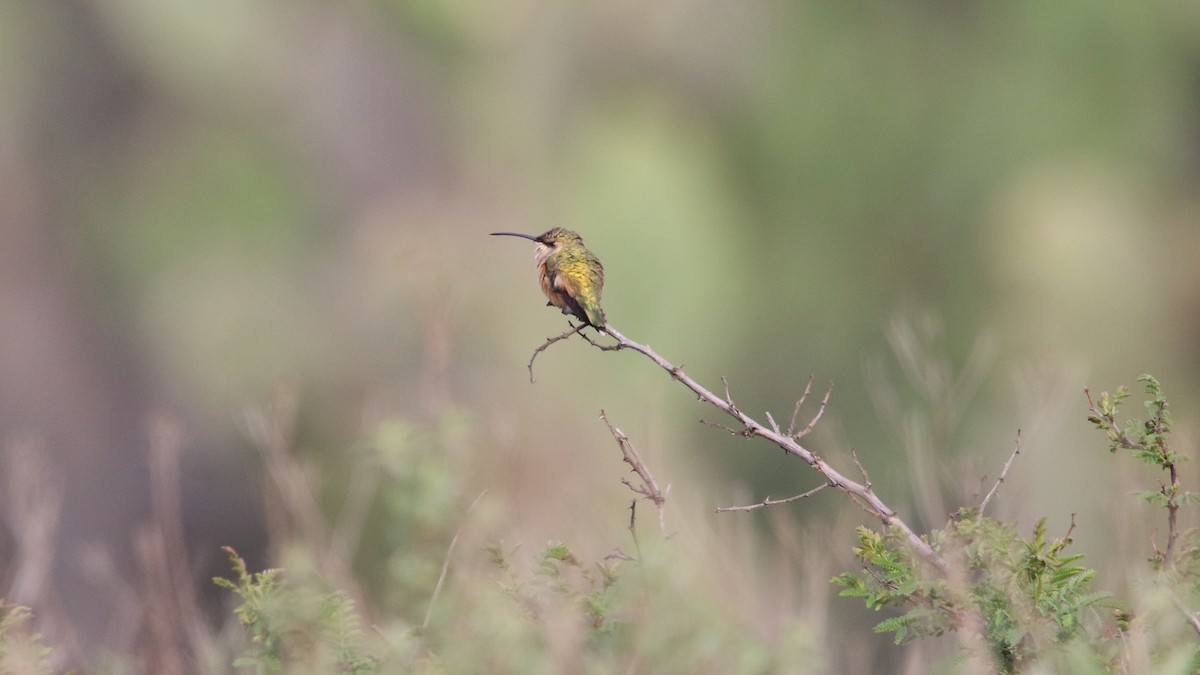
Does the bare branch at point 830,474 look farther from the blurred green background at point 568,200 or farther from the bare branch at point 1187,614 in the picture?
the blurred green background at point 568,200

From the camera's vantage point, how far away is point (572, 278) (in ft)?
12.8

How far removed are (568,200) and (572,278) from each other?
11.6 m

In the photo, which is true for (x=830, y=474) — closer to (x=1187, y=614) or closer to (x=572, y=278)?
(x=1187, y=614)

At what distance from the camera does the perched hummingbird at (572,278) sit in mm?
3820

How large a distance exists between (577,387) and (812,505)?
4290mm

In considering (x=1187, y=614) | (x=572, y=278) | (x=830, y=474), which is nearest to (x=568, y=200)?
(x=572, y=278)

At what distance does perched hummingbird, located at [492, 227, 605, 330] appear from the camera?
382 centimetres

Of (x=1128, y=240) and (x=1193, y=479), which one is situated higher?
(x=1128, y=240)

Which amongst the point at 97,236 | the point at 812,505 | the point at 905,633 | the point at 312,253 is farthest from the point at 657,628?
the point at 97,236

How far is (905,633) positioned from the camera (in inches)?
118

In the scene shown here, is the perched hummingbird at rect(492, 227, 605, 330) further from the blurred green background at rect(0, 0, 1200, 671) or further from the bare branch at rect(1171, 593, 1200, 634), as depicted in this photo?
the blurred green background at rect(0, 0, 1200, 671)

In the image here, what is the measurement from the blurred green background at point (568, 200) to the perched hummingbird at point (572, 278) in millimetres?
8264

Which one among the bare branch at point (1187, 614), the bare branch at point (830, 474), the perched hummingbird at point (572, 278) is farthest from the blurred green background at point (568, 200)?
the bare branch at point (1187, 614)

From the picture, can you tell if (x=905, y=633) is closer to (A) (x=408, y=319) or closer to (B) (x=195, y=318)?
(A) (x=408, y=319)
